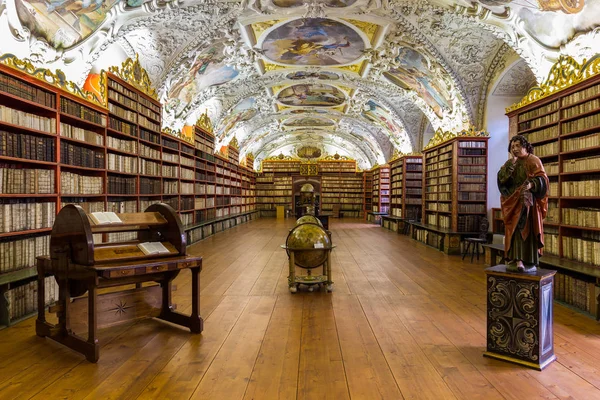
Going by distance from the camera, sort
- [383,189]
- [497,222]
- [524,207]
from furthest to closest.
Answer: [383,189] → [497,222] → [524,207]

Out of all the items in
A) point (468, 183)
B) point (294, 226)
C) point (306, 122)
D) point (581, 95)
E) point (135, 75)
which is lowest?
point (294, 226)

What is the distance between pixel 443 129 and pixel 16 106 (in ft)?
39.2

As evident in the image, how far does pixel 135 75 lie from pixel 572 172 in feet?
31.1

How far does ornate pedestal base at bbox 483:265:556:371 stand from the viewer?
3.73 m

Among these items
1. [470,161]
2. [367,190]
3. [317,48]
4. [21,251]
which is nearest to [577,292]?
[470,161]

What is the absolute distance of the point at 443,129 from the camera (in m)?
13.3

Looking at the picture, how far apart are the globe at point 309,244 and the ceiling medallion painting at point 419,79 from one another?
7.33m

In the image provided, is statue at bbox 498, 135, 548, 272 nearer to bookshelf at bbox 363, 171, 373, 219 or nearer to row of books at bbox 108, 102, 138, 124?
row of books at bbox 108, 102, 138, 124

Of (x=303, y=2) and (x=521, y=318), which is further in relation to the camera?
(x=303, y=2)

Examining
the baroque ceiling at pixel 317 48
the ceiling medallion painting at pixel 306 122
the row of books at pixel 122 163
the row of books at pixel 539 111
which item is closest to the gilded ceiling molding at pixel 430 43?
the baroque ceiling at pixel 317 48

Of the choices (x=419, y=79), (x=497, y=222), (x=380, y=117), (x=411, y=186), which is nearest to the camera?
(x=497, y=222)

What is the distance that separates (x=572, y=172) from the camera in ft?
21.3

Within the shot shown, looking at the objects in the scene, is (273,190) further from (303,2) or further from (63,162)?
(63,162)

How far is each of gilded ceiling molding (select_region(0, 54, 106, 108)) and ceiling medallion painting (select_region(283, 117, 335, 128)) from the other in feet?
57.3
